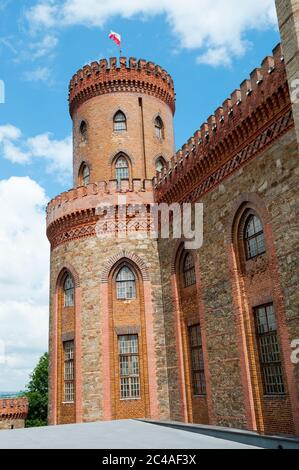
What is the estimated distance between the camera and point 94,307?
55.4 feet

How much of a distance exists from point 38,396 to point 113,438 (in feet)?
80.1

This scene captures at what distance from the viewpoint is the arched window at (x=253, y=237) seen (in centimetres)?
1229

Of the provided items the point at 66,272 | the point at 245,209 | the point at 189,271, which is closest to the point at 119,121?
the point at 66,272

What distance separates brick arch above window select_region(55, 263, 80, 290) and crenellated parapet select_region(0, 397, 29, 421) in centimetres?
1277

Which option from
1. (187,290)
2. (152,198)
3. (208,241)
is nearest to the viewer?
(208,241)

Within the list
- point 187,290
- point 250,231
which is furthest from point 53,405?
point 250,231

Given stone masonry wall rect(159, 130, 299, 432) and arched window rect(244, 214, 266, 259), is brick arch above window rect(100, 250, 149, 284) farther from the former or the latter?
arched window rect(244, 214, 266, 259)

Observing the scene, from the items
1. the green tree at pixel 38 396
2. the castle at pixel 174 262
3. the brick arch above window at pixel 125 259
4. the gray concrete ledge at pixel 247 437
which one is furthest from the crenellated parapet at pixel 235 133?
the green tree at pixel 38 396

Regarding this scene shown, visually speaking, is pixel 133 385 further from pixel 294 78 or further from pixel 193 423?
pixel 294 78

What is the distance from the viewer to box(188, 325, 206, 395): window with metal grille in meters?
14.7

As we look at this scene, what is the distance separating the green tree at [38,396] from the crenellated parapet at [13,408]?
12.7 feet

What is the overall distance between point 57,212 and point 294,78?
14.0 metres

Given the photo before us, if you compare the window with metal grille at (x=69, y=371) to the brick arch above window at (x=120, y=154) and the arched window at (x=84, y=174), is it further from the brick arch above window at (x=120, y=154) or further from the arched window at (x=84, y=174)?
the brick arch above window at (x=120, y=154)
